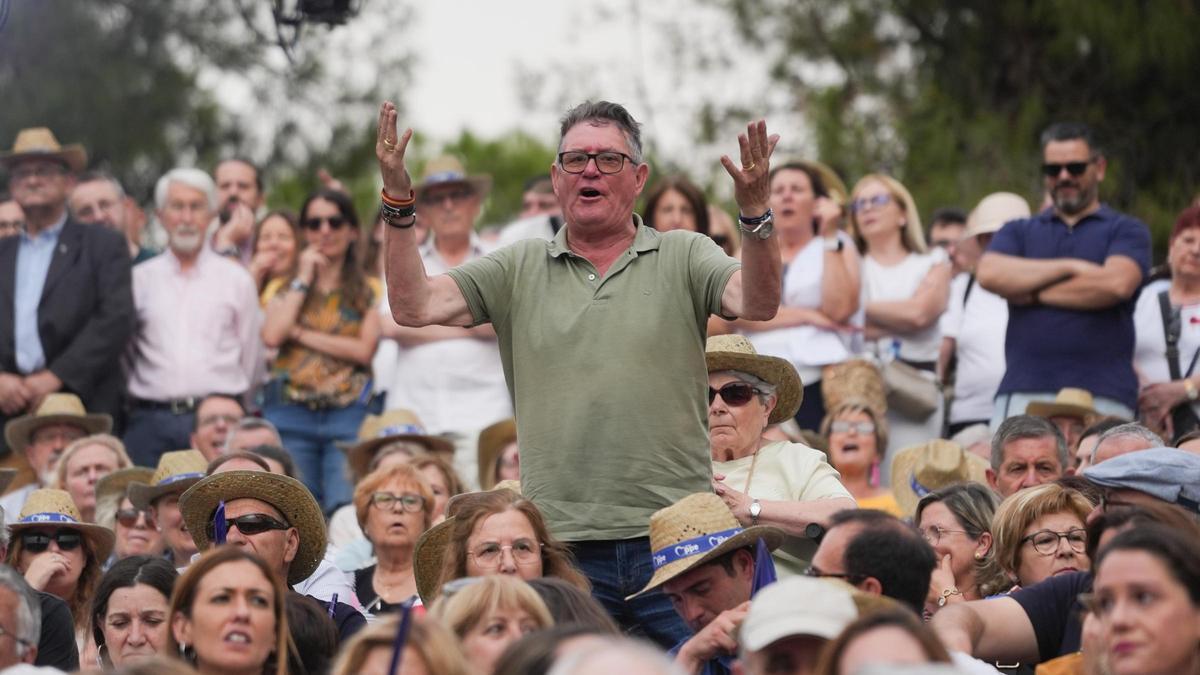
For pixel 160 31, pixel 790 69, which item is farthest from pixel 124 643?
pixel 160 31

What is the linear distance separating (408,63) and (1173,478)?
1910cm

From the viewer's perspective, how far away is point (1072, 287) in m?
10.3

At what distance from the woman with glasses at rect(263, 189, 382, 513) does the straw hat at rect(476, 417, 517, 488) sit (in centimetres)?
82

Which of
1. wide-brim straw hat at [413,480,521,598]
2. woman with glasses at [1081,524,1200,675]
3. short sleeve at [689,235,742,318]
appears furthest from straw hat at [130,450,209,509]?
woman with glasses at [1081,524,1200,675]

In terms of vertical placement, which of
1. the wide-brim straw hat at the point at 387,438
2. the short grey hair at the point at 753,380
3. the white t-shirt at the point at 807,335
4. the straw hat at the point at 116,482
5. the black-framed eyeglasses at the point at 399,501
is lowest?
the black-framed eyeglasses at the point at 399,501

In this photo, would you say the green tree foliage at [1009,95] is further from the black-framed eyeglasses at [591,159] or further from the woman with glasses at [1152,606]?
the woman with glasses at [1152,606]

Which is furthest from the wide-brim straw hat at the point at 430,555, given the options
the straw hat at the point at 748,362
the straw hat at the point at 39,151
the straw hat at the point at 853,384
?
the straw hat at the point at 39,151

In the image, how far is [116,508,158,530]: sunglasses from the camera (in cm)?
1002

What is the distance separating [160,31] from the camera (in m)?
24.7

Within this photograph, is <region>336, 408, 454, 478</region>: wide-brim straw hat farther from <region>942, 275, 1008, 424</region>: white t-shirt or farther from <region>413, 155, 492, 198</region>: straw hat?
<region>942, 275, 1008, 424</region>: white t-shirt

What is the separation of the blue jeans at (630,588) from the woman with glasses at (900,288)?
14.6 ft

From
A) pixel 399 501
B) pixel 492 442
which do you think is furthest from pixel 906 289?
pixel 399 501

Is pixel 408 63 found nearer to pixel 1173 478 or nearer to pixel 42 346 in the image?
pixel 42 346

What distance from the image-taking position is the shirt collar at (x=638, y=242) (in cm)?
696
